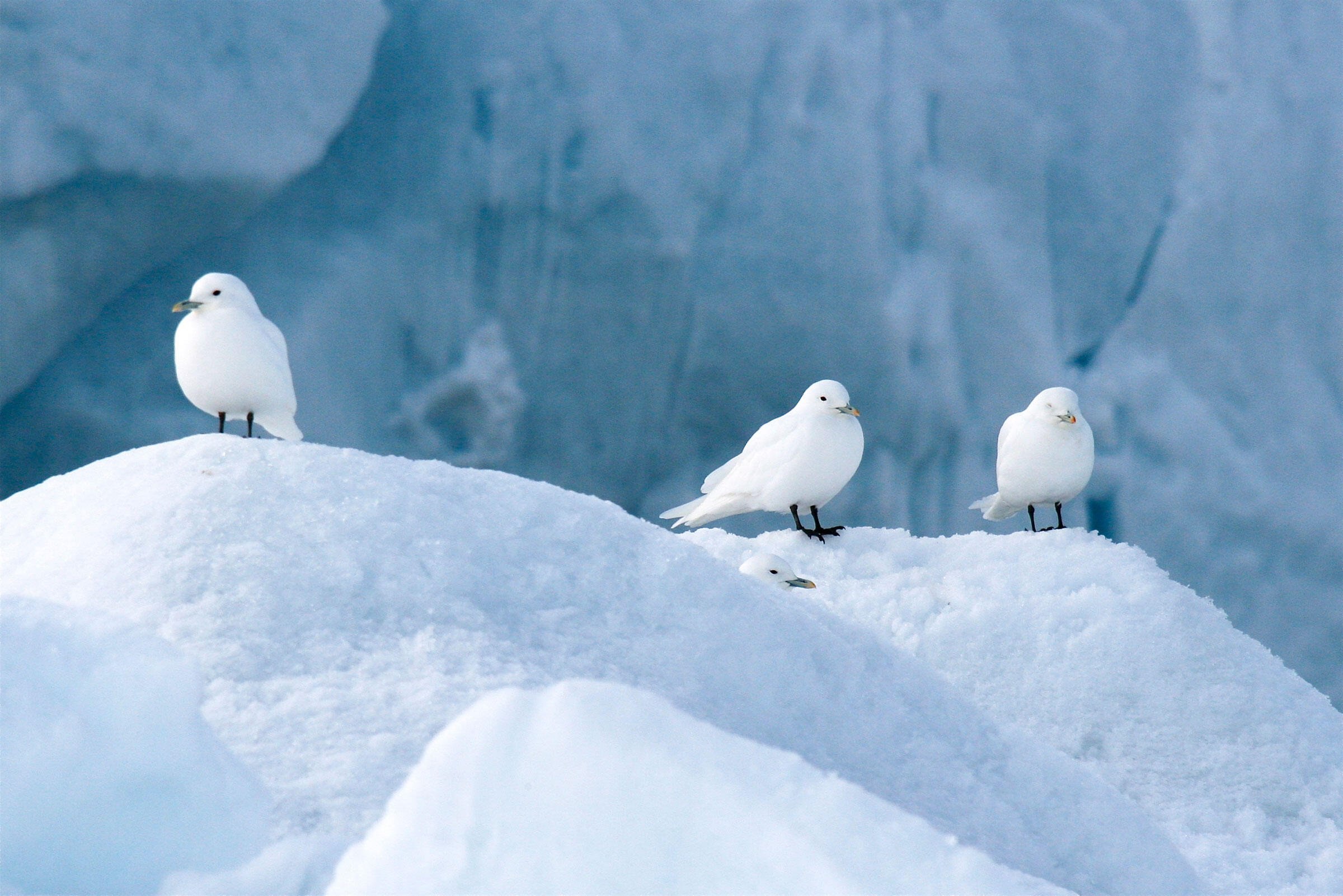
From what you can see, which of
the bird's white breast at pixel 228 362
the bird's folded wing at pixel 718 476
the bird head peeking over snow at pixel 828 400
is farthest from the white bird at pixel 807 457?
the bird's white breast at pixel 228 362

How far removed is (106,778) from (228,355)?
76.6 inches

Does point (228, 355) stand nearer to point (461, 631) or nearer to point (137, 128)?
point (461, 631)

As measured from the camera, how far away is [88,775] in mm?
1444

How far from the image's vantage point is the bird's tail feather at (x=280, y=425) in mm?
3494

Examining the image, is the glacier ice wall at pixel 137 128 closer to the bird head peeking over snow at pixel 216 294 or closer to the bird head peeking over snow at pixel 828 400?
the bird head peeking over snow at pixel 216 294

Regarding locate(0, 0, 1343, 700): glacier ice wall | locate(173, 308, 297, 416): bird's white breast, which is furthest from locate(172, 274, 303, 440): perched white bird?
locate(0, 0, 1343, 700): glacier ice wall

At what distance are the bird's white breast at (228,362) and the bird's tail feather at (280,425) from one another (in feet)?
0.38

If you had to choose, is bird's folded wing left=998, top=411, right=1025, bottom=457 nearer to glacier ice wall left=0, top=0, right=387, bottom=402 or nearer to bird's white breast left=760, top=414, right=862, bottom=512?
bird's white breast left=760, top=414, right=862, bottom=512

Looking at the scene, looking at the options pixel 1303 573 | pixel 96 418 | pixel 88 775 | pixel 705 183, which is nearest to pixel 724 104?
pixel 705 183

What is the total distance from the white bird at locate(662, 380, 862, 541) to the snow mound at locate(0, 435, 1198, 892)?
68.0 inches

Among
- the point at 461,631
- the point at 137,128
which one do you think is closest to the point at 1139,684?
the point at 461,631

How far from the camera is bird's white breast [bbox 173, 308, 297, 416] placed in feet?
10.7

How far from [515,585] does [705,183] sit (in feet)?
16.1

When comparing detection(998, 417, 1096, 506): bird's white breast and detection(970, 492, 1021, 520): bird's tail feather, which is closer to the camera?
detection(998, 417, 1096, 506): bird's white breast
